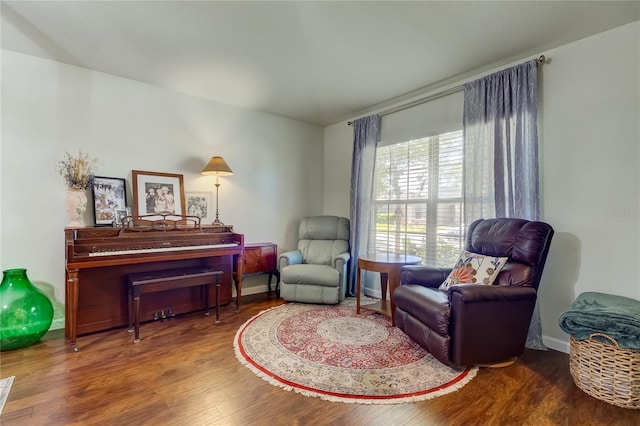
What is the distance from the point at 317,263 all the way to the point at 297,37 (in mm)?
2582

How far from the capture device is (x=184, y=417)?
1575mm

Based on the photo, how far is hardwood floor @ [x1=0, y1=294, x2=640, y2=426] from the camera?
1568 millimetres

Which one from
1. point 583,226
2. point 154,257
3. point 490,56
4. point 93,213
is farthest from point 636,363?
point 93,213

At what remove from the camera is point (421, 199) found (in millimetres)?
3406

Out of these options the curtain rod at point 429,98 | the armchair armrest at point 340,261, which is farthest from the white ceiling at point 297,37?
the armchair armrest at point 340,261

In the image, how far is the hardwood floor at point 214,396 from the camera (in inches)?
61.7

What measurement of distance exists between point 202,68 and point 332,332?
273 cm

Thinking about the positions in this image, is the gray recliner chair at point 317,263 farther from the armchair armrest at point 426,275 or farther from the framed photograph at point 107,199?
the framed photograph at point 107,199

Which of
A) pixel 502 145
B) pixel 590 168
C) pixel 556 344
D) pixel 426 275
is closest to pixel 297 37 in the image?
pixel 502 145

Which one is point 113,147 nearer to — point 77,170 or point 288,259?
point 77,170

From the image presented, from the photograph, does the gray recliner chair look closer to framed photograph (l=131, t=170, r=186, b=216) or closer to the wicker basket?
framed photograph (l=131, t=170, r=186, b=216)

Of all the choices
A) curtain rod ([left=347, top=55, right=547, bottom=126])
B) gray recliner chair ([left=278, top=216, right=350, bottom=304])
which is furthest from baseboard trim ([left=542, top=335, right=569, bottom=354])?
curtain rod ([left=347, top=55, right=547, bottom=126])

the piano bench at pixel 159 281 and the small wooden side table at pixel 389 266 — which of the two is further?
the small wooden side table at pixel 389 266

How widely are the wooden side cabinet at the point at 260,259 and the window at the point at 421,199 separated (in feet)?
4.21
